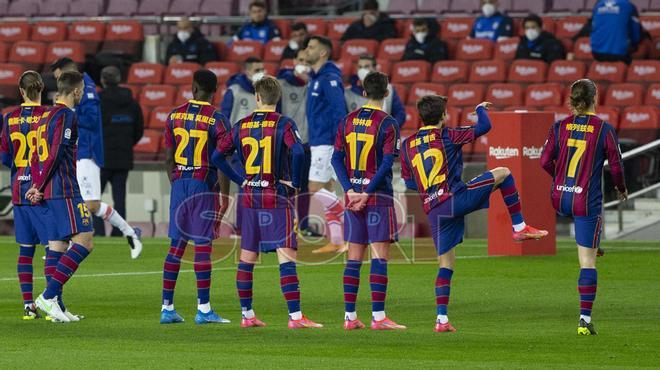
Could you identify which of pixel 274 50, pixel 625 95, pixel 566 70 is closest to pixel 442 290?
pixel 625 95

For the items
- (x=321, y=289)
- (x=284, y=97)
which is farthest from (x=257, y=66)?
(x=321, y=289)

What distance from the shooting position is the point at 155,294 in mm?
14625

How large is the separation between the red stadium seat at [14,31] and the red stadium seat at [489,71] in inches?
363

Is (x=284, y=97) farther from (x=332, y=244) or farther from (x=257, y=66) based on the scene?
(x=332, y=244)

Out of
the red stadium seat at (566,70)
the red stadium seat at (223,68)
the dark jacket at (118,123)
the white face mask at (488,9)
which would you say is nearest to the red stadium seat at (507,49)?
the white face mask at (488,9)

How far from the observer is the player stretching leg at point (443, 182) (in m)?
11.6

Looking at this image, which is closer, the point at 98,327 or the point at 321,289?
the point at 98,327

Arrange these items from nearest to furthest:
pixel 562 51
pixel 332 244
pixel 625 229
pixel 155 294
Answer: pixel 155 294, pixel 332 244, pixel 625 229, pixel 562 51

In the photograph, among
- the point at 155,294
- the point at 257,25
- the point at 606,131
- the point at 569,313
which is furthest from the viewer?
the point at 257,25

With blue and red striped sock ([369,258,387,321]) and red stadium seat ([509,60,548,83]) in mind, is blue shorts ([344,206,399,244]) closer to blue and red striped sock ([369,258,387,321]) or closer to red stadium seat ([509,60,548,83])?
blue and red striped sock ([369,258,387,321])

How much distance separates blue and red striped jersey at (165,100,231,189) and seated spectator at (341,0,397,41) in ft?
46.1

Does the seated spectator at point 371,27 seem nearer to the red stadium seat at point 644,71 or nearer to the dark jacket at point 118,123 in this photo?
the red stadium seat at point 644,71

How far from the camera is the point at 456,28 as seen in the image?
26156 millimetres

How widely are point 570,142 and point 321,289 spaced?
411cm
